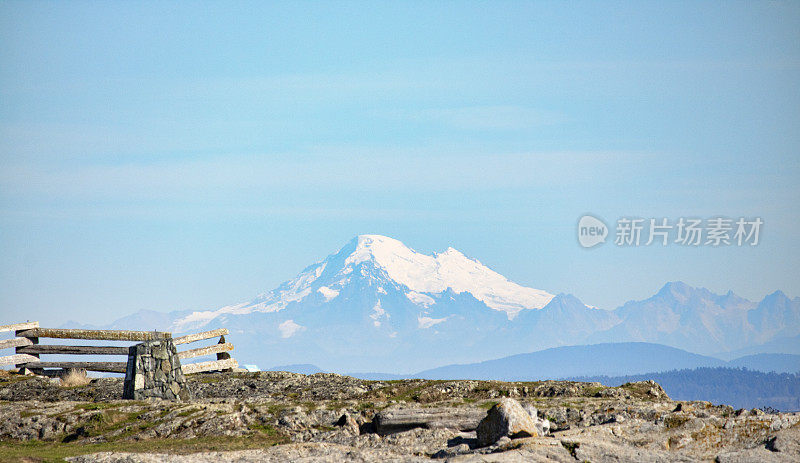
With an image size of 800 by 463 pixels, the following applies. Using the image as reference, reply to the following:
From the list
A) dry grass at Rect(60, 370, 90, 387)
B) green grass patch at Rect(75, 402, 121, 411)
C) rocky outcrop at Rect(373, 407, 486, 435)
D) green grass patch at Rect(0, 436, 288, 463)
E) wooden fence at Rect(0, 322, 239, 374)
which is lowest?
green grass patch at Rect(0, 436, 288, 463)

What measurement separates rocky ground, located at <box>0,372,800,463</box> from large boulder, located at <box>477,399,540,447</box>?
6.7 inches

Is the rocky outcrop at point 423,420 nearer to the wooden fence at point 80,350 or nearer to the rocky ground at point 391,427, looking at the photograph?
the rocky ground at point 391,427

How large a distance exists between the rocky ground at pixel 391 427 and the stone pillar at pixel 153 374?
159 centimetres

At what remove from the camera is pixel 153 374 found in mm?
23844

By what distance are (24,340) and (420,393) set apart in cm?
1825

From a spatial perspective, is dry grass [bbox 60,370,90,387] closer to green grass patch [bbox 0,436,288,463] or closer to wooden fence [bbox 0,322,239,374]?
wooden fence [bbox 0,322,239,374]

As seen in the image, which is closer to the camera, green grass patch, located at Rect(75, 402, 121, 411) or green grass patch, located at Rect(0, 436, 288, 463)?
green grass patch, located at Rect(0, 436, 288, 463)

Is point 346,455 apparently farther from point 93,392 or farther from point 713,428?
point 93,392

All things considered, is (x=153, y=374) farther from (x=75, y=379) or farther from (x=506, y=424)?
(x=506, y=424)

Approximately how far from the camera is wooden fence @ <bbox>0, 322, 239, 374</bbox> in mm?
29891

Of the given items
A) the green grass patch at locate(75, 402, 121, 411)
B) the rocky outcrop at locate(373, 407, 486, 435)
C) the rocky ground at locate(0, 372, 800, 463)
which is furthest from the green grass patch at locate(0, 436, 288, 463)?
the rocky outcrop at locate(373, 407, 486, 435)

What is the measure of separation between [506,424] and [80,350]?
2152 centimetres

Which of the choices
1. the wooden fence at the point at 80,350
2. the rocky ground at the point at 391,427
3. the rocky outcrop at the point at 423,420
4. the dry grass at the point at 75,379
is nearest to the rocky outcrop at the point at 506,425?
the rocky ground at the point at 391,427

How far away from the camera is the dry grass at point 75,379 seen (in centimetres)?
2805
